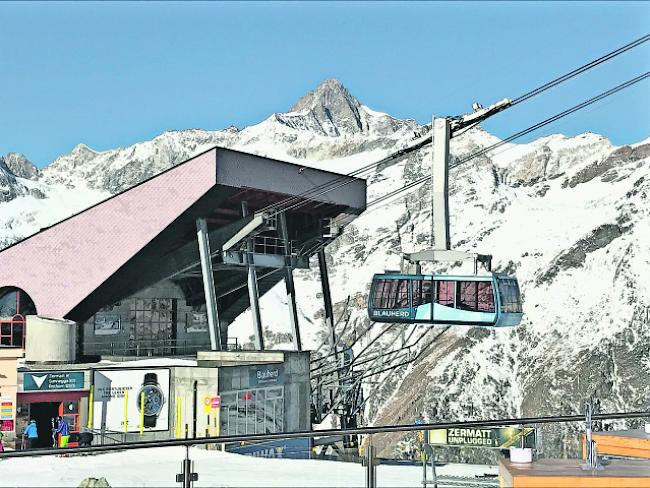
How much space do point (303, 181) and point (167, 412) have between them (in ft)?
42.2

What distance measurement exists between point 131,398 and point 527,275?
96761 mm

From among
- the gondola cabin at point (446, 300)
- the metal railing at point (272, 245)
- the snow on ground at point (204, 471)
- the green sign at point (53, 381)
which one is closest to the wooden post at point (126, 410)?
the green sign at point (53, 381)

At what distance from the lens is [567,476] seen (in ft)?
19.4

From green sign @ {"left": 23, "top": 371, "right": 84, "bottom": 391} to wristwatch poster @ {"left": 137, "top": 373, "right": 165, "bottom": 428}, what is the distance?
2235 millimetres

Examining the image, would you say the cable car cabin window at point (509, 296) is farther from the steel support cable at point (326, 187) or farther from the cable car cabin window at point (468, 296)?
the steel support cable at point (326, 187)

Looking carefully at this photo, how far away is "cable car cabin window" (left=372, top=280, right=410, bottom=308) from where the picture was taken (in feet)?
106

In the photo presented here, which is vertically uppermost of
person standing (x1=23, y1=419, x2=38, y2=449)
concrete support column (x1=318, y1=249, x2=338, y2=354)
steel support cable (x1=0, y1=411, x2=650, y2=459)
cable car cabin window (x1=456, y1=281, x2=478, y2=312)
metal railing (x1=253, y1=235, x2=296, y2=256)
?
metal railing (x1=253, y1=235, x2=296, y2=256)

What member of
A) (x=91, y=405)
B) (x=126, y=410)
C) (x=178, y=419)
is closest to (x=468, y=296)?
(x=178, y=419)

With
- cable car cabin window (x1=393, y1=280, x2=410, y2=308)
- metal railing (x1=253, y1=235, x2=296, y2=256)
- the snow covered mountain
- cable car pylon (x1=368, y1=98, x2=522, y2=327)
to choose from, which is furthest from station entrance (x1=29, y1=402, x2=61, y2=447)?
the snow covered mountain

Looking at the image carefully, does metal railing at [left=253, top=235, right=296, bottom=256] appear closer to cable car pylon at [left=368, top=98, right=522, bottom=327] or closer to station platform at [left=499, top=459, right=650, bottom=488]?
cable car pylon at [left=368, top=98, right=522, bottom=327]

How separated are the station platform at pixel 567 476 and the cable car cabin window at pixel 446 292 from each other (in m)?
25.1

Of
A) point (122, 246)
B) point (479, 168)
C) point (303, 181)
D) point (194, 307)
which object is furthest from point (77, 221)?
point (479, 168)

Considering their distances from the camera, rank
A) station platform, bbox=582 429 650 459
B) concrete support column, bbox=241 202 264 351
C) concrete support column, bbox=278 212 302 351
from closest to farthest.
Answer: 1. station platform, bbox=582 429 650 459
2. concrete support column, bbox=241 202 264 351
3. concrete support column, bbox=278 212 302 351

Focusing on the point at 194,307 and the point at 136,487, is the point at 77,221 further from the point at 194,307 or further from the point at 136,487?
the point at 136,487
